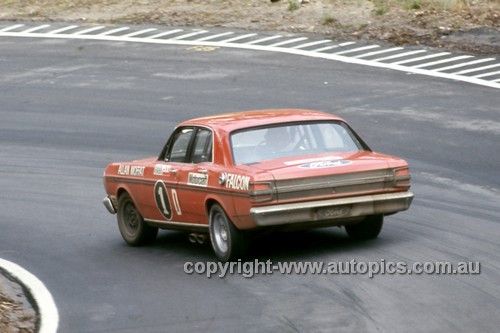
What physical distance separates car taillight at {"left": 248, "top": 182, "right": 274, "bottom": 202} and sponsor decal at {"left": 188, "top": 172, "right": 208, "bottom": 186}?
89cm

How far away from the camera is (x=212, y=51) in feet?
87.9

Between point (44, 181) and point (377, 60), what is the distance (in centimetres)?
920

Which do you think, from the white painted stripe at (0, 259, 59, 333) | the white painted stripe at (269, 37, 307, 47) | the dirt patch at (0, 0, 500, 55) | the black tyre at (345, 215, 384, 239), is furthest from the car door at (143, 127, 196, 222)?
the white painted stripe at (269, 37, 307, 47)

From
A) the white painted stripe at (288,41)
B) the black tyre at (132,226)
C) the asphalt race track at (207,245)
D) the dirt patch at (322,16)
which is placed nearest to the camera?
the asphalt race track at (207,245)

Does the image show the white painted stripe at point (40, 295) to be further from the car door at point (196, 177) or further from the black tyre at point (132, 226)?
the car door at point (196, 177)

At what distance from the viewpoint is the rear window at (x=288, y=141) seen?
1222 cm

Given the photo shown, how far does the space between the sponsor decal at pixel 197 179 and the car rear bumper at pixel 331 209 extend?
3.12 ft

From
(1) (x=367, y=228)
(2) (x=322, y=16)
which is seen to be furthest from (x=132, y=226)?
(2) (x=322, y=16)

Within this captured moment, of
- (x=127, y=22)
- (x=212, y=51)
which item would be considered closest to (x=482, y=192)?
(x=212, y=51)

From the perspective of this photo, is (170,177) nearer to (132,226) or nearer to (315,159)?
(132,226)

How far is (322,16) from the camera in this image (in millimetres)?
28594

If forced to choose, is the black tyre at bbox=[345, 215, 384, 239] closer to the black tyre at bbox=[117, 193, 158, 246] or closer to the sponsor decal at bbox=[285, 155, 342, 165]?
the sponsor decal at bbox=[285, 155, 342, 165]

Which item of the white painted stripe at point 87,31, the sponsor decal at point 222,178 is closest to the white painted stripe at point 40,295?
the sponsor decal at point 222,178

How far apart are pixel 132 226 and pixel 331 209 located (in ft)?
11.1
